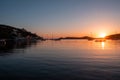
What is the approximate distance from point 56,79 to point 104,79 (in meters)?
4.85

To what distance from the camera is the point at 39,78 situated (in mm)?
19453

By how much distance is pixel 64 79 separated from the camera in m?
19.1

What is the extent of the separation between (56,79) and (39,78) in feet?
5.87

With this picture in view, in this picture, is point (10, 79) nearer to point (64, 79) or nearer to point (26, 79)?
point (26, 79)

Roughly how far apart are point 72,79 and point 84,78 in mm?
1417

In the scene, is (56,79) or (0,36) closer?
(56,79)

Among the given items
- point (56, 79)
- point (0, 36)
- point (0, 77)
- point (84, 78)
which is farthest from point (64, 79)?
point (0, 36)

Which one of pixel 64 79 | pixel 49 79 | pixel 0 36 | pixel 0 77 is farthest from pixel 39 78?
pixel 0 36

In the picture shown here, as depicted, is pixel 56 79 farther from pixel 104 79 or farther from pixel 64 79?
pixel 104 79

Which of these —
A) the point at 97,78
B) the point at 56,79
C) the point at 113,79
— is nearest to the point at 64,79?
the point at 56,79

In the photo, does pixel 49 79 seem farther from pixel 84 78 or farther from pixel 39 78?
pixel 84 78

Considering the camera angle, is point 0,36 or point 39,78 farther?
point 0,36

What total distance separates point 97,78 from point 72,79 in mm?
2666

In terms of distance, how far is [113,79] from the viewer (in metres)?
19.1
